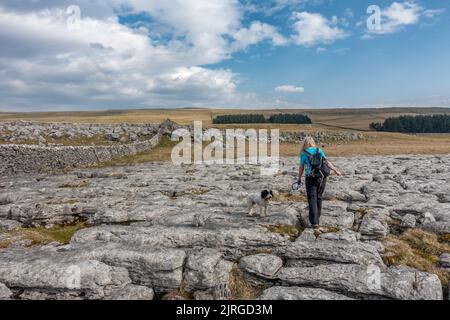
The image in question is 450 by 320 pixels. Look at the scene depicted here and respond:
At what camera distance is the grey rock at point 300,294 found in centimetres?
1141

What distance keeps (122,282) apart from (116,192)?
42.1 ft

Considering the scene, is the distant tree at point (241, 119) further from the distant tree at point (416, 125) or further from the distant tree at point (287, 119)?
the distant tree at point (416, 125)

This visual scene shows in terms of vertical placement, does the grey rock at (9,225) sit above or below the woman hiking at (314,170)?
below

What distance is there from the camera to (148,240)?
49.8ft

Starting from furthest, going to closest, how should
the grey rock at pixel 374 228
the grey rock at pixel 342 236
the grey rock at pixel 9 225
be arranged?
1. the grey rock at pixel 9 225
2. the grey rock at pixel 374 228
3. the grey rock at pixel 342 236

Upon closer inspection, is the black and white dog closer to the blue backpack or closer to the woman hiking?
the woman hiking

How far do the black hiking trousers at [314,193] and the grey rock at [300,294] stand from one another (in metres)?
4.20

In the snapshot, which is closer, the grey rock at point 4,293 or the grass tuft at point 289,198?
the grey rock at point 4,293

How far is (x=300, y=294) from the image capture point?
11.5 metres

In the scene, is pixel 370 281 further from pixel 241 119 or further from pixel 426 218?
pixel 241 119

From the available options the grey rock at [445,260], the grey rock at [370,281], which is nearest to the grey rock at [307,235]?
the grey rock at [370,281]

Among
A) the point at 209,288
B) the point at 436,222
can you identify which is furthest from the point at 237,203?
the point at 436,222

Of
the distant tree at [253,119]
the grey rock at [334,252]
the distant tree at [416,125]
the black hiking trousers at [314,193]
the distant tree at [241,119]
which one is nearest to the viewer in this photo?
the grey rock at [334,252]

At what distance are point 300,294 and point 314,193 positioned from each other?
4.77 m
